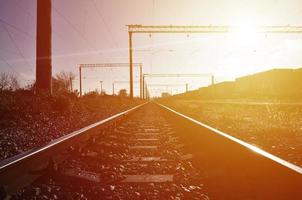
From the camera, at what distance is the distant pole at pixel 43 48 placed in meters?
13.4

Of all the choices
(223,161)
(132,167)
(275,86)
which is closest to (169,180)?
(132,167)

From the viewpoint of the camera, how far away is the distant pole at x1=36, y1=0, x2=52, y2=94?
44.0 feet

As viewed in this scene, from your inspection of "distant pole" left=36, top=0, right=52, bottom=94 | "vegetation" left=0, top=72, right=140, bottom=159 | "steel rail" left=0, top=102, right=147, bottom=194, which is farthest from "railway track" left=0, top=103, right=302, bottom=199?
"distant pole" left=36, top=0, right=52, bottom=94

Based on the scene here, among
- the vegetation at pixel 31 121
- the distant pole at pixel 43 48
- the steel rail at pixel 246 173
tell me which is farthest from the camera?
the distant pole at pixel 43 48

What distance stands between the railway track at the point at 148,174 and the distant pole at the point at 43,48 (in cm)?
938

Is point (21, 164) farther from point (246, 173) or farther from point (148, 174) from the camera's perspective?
point (246, 173)

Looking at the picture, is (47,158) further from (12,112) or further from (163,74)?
(163,74)

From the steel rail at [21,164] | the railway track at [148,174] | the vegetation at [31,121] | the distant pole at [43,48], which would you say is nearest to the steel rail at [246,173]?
the railway track at [148,174]

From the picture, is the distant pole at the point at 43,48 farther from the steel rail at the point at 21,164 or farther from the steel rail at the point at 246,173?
the steel rail at the point at 21,164

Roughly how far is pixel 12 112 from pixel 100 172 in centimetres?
703

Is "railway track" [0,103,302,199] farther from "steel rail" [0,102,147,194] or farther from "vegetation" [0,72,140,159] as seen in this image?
"vegetation" [0,72,140,159]

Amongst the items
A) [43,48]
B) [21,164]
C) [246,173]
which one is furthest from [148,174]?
[43,48]

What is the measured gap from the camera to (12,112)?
31.8 feet

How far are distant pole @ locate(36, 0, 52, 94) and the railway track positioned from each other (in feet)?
30.8
